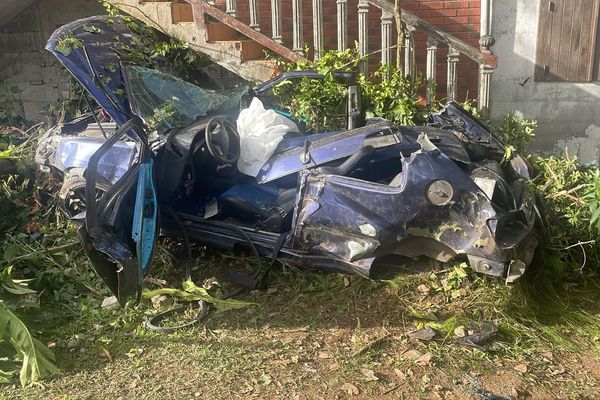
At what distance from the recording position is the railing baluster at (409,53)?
6.44 metres

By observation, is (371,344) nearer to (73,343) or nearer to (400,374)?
(400,374)

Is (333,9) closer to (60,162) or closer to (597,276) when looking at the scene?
(60,162)

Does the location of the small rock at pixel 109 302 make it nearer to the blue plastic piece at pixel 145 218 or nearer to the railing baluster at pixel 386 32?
the blue plastic piece at pixel 145 218

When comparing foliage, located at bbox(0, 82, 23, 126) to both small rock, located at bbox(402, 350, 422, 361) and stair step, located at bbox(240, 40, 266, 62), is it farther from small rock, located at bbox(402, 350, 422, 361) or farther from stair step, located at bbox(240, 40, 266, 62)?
small rock, located at bbox(402, 350, 422, 361)

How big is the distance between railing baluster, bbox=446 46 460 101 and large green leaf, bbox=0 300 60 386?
4.93 meters

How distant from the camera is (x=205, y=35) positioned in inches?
266

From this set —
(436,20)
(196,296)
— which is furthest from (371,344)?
(436,20)

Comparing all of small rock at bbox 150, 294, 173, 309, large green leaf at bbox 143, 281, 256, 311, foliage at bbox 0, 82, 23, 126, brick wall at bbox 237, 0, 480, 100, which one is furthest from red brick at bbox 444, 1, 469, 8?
foliage at bbox 0, 82, 23, 126

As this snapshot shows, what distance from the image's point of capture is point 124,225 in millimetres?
4078

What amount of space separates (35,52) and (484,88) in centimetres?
665

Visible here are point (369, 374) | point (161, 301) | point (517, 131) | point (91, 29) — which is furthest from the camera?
point (517, 131)

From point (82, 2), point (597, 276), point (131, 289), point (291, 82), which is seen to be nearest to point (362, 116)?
point (291, 82)

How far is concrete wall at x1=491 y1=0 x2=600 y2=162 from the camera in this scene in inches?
286

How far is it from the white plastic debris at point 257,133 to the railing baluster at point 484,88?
2549 millimetres
